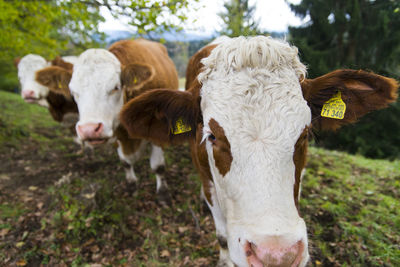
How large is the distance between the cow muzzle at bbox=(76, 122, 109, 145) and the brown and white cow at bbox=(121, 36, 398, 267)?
1200mm

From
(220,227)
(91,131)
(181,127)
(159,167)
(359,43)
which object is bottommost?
(159,167)

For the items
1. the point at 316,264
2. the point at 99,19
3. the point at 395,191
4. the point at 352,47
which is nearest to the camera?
the point at 316,264

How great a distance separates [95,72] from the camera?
3.42 meters

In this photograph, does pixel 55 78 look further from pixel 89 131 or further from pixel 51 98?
pixel 51 98

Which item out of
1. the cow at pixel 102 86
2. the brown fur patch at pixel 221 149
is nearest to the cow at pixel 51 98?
the cow at pixel 102 86

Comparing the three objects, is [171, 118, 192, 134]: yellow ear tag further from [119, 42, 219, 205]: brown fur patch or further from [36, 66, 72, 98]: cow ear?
[36, 66, 72, 98]: cow ear

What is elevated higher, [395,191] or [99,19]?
[99,19]

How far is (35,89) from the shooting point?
6.44 metres

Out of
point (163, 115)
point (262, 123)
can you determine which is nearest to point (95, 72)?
point (163, 115)

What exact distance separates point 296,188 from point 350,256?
6.40 feet

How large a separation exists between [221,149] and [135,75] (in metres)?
2.54

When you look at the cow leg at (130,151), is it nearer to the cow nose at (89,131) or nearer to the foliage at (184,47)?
the cow nose at (89,131)


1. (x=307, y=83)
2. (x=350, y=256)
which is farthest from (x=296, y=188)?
(x=350, y=256)

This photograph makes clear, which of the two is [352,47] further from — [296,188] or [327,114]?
[296,188]
